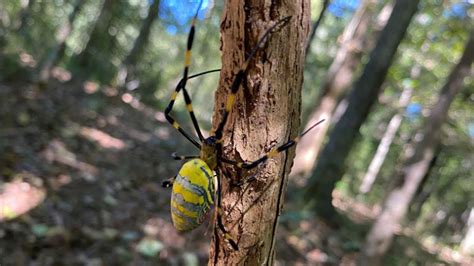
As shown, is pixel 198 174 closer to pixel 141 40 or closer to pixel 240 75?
pixel 240 75

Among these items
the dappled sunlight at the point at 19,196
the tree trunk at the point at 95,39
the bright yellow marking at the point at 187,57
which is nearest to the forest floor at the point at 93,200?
the dappled sunlight at the point at 19,196

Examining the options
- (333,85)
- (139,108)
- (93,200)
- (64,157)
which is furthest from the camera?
(139,108)

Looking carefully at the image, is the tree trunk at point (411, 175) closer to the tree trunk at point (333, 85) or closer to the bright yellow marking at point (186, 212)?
the bright yellow marking at point (186, 212)

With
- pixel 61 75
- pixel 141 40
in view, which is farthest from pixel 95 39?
pixel 61 75

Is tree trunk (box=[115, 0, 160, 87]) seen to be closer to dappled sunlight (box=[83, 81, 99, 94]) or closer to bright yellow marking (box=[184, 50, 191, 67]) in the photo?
dappled sunlight (box=[83, 81, 99, 94])

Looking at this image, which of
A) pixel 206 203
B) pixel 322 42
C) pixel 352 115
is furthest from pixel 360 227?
pixel 322 42

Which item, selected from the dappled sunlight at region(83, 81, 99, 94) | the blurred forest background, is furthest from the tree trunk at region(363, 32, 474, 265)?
the dappled sunlight at region(83, 81, 99, 94)

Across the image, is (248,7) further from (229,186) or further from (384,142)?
(384,142)
